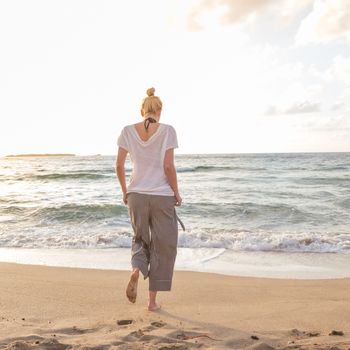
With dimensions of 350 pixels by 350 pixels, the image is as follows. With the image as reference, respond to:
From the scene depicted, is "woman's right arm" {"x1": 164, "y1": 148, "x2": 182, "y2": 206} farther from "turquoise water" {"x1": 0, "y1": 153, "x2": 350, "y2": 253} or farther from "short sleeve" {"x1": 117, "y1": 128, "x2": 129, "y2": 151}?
"turquoise water" {"x1": 0, "y1": 153, "x2": 350, "y2": 253}

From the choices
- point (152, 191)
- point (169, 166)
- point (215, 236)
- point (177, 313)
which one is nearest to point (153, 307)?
point (177, 313)

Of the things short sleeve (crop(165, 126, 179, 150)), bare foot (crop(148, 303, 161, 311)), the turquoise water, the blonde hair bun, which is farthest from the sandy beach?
the turquoise water

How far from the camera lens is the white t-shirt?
3660 mm

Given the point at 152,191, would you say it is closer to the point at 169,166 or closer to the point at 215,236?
the point at 169,166

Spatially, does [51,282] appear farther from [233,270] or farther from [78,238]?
[78,238]

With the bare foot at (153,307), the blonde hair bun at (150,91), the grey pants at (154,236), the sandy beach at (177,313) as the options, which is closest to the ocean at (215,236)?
the sandy beach at (177,313)

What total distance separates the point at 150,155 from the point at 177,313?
1.40m

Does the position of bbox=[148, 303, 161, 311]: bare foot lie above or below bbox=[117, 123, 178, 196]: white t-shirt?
below

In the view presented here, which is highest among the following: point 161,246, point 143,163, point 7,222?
point 143,163

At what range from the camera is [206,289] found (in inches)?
188

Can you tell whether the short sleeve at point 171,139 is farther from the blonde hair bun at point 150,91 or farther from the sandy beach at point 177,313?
the sandy beach at point 177,313

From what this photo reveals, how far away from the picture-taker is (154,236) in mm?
3789

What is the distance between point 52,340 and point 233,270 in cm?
351

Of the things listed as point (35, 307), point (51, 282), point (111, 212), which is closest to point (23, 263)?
point (51, 282)
